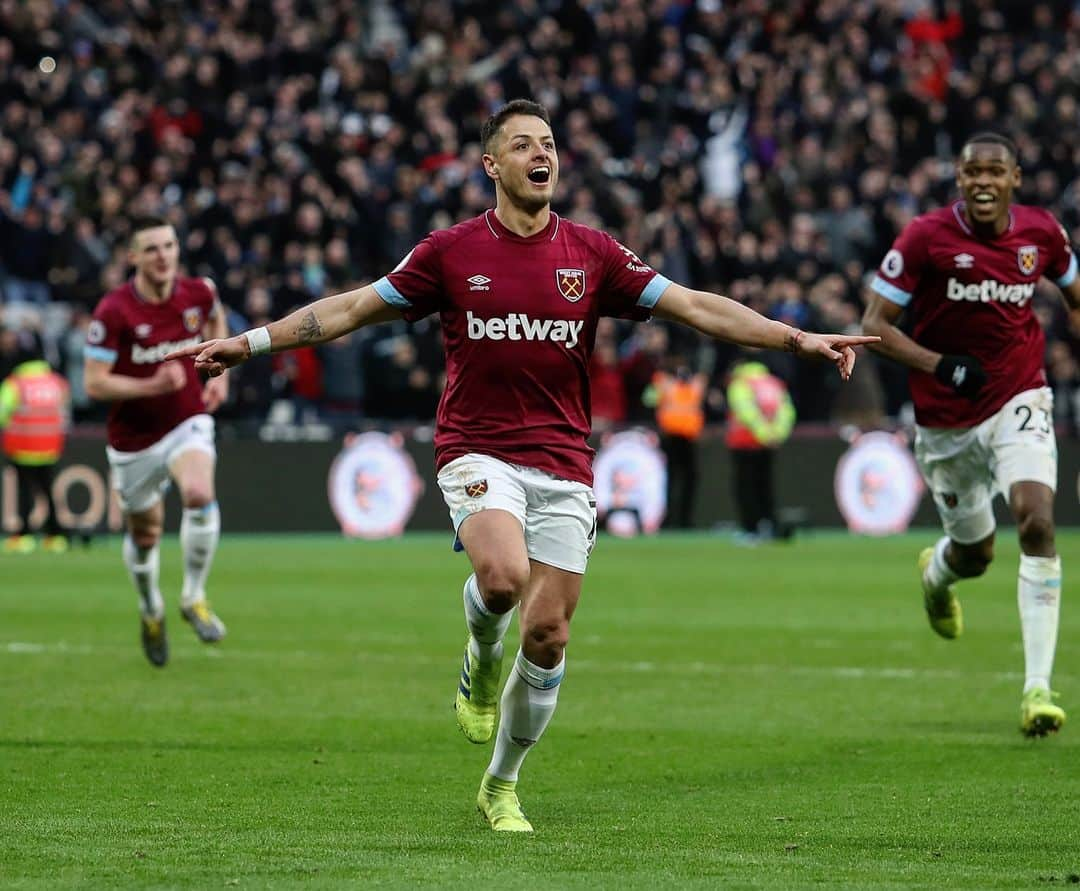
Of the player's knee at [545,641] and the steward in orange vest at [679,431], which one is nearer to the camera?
the player's knee at [545,641]

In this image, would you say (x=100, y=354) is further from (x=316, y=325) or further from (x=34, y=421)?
(x=34, y=421)

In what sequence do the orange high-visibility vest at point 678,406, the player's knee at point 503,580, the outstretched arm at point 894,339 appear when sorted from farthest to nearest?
the orange high-visibility vest at point 678,406 → the outstretched arm at point 894,339 → the player's knee at point 503,580

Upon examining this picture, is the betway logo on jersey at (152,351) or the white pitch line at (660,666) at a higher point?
the betway logo on jersey at (152,351)

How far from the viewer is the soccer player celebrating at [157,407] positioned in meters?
12.3

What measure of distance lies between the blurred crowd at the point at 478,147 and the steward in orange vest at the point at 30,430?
1.29 metres

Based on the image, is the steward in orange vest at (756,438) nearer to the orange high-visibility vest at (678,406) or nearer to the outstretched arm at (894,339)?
the orange high-visibility vest at (678,406)

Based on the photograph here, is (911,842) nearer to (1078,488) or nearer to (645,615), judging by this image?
(645,615)

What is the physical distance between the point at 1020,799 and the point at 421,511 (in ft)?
61.0

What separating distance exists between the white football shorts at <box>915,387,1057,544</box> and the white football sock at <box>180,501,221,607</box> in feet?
15.2

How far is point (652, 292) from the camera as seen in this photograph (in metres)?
7.16

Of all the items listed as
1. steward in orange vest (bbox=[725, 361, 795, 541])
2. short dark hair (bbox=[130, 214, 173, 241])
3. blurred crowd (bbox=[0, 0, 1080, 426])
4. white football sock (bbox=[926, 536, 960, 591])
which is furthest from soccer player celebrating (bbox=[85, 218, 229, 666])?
steward in orange vest (bbox=[725, 361, 795, 541])

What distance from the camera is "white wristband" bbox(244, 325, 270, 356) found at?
6914mm

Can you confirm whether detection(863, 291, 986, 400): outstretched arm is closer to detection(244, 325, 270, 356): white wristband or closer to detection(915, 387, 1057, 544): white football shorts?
detection(915, 387, 1057, 544): white football shorts

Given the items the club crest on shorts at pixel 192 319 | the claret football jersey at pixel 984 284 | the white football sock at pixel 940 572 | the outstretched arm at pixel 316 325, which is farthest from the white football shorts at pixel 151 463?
the outstretched arm at pixel 316 325
